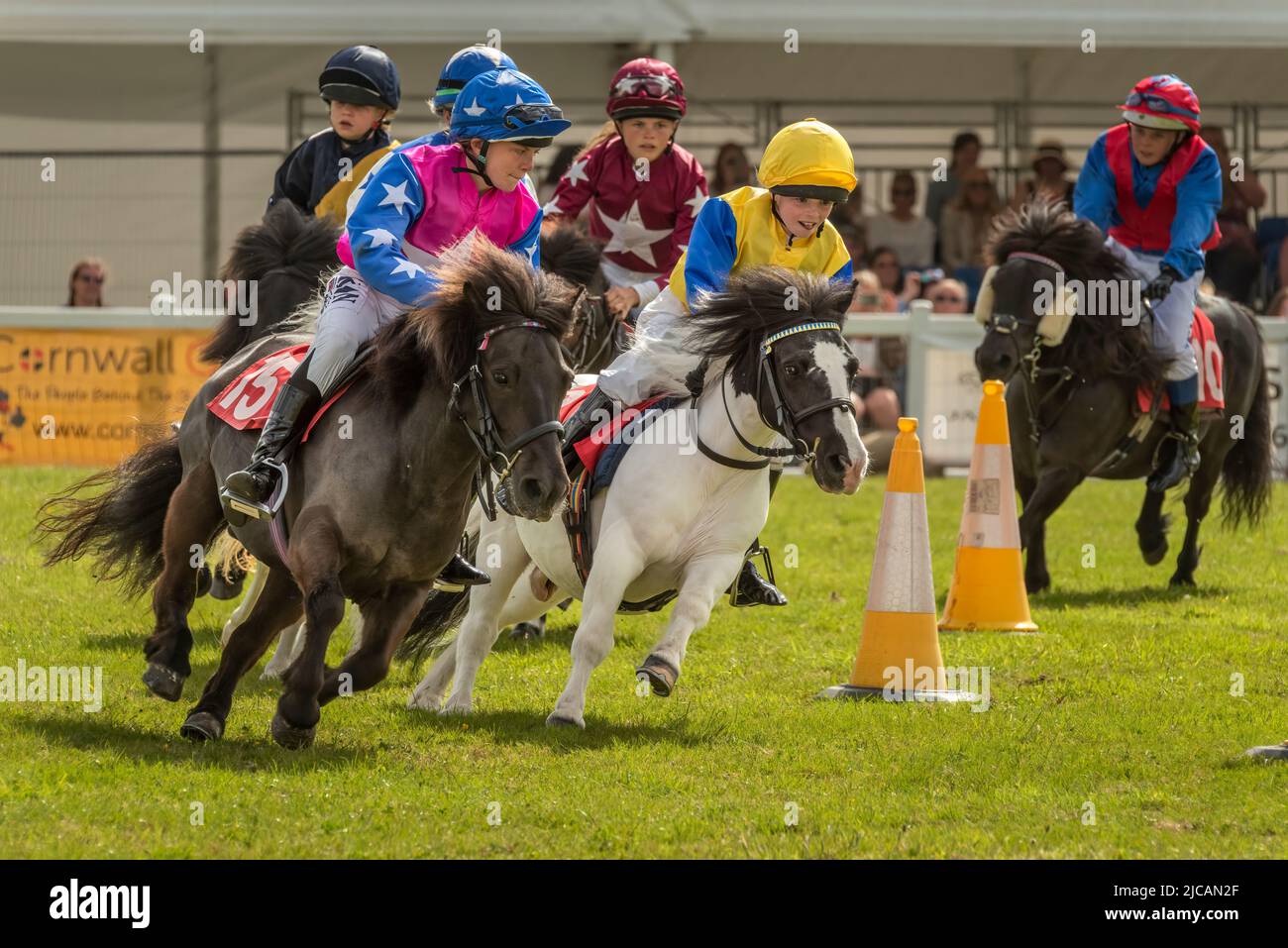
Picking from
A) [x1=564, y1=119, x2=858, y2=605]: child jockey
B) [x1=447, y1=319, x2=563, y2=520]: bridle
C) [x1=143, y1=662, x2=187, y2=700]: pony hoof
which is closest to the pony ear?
[x1=564, y1=119, x2=858, y2=605]: child jockey

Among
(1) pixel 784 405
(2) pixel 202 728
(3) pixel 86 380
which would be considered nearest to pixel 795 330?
(1) pixel 784 405

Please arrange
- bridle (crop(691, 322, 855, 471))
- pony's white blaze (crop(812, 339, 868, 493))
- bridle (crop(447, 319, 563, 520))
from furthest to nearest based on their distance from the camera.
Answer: bridle (crop(691, 322, 855, 471))
pony's white blaze (crop(812, 339, 868, 493))
bridle (crop(447, 319, 563, 520))

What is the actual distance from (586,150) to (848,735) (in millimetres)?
4261

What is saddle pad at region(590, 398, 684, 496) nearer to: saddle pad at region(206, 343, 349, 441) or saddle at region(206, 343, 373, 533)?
saddle at region(206, 343, 373, 533)

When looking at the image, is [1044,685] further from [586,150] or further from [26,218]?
[26,218]

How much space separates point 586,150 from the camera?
9.85m

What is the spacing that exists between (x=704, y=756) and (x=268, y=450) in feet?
5.96

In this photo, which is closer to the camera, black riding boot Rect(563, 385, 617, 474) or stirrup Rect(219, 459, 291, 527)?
stirrup Rect(219, 459, 291, 527)

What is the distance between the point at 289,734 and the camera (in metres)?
6.00

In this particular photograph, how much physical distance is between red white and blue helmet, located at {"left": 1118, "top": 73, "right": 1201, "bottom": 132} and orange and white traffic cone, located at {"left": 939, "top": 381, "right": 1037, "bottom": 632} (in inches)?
96.7

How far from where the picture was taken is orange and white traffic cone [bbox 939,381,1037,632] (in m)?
9.17

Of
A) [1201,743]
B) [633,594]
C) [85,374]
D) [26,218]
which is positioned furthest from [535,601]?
[26,218]
